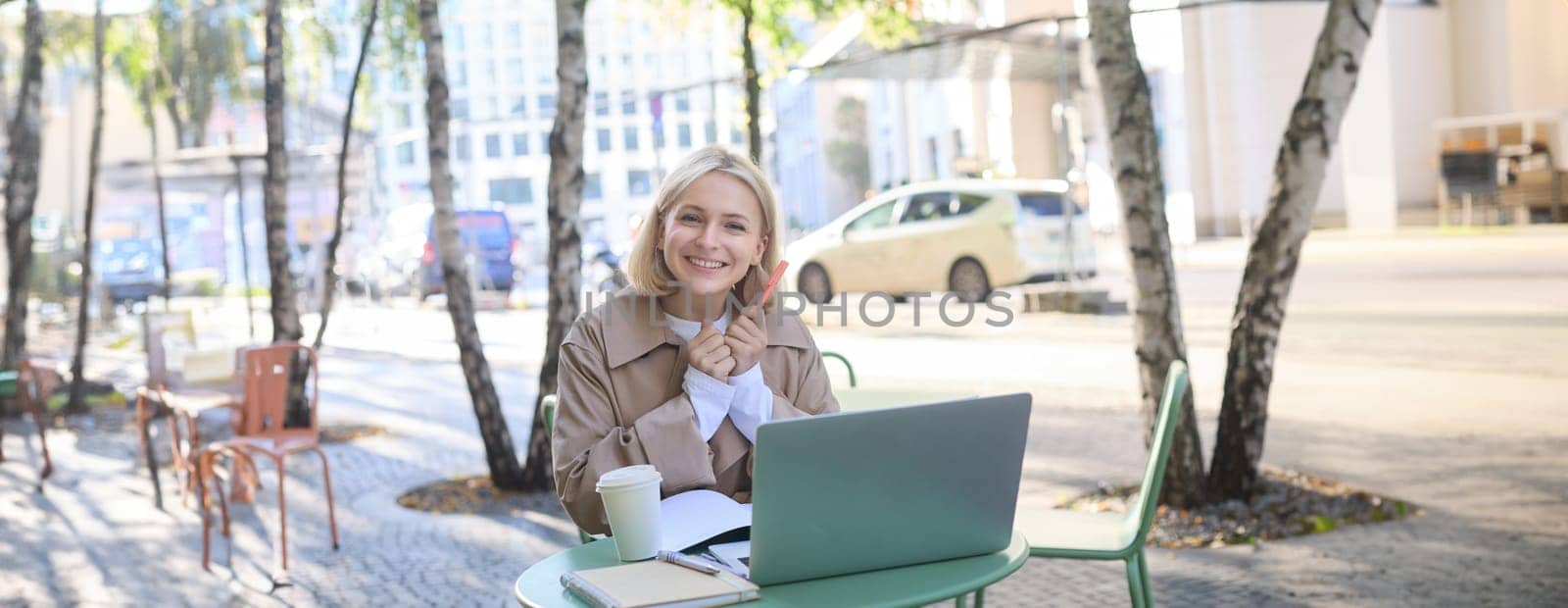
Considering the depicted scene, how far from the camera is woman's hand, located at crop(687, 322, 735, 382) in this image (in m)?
2.53

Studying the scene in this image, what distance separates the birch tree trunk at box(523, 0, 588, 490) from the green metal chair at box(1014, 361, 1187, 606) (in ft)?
12.5

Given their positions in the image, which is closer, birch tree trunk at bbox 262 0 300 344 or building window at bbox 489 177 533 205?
birch tree trunk at bbox 262 0 300 344

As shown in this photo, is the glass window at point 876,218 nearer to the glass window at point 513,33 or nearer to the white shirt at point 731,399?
the white shirt at point 731,399

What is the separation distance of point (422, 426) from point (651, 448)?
27.9 feet

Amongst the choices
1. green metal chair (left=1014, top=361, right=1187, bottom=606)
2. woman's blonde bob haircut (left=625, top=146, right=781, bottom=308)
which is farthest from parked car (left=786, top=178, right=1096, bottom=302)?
woman's blonde bob haircut (left=625, top=146, right=781, bottom=308)

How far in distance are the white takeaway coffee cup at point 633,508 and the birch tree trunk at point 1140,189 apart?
3963 millimetres

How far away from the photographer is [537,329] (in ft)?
63.4

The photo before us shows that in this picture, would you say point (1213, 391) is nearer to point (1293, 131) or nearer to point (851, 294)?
point (1293, 131)

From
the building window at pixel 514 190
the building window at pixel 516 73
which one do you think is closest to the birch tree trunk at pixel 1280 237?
the building window at pixel 516 73

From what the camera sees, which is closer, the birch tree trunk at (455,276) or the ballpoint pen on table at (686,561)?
the ballpoint pen on table at (686,561)

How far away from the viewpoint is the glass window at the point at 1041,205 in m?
18.0

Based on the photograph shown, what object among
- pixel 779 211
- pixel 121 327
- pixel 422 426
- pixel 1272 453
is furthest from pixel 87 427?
pixel 121 327

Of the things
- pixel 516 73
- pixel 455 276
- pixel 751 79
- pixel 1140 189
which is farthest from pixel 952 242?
pixel 516 73

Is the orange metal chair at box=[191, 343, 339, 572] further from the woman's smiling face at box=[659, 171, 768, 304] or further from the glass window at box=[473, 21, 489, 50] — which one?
the glass window at box=[473, 21, 489, 50]
